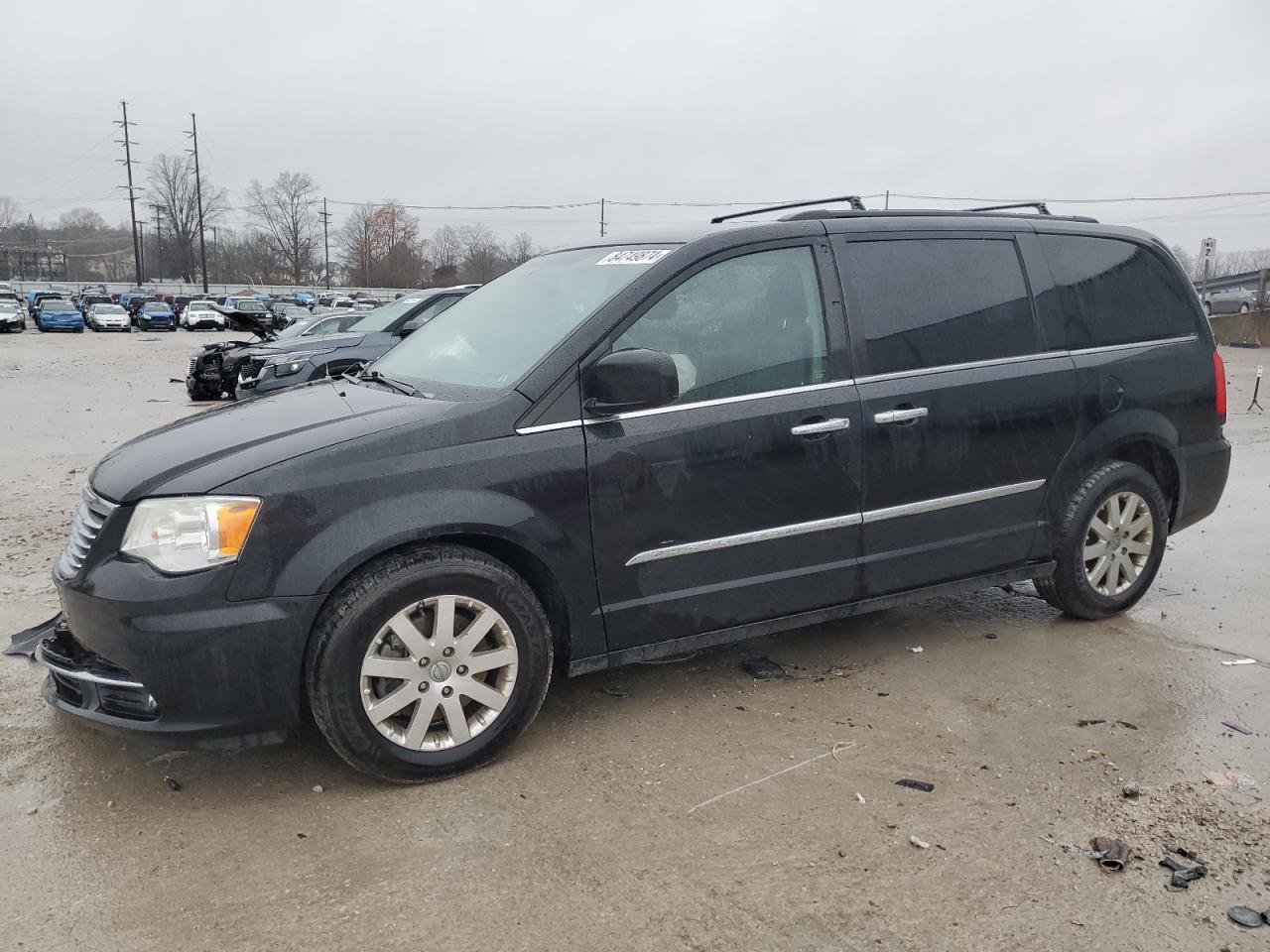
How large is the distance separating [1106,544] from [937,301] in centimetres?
156

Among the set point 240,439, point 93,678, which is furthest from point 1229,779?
point 93,678

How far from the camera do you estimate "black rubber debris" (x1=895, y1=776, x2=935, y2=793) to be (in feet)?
10.6

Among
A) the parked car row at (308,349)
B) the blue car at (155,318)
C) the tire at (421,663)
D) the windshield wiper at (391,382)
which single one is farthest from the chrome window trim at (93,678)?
the blue car at (155,318)

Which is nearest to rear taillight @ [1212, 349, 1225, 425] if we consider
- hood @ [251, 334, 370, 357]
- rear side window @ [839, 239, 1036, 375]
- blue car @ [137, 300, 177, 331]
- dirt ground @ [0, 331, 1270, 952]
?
dirt ground @ [0, 331, 1270, 952]

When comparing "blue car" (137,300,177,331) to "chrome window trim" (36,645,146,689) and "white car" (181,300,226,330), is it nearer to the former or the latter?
"white car" (181,300,226,330)

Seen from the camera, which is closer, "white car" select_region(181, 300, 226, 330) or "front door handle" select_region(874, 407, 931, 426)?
"front door handle" select_region(874, 407, 931, 426)

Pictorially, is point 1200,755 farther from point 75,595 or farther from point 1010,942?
point 75,595

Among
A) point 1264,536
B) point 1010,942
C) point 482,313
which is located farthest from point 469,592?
point 1264,536

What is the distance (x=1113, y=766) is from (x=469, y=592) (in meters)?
2.29

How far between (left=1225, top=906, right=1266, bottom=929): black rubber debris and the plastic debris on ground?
0.75 metres

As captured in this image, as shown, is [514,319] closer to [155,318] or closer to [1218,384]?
[1218,384]

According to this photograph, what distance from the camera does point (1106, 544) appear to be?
4.75 m

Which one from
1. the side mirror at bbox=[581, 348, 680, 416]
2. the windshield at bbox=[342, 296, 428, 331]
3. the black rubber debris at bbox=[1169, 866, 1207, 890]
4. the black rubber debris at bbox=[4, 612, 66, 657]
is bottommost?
the black rubber debris at bbox=[1169, 866, 1207, 890]

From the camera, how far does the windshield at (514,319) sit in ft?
12.1
